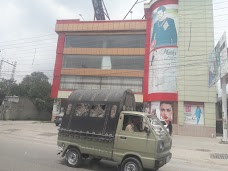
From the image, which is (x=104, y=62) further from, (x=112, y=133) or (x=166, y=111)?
(x=112, y=133)

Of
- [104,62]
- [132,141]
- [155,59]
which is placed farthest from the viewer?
[104,62]

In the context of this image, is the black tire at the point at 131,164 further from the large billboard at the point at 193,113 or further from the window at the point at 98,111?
the large billboard at the point at 193,113

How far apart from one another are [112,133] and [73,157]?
182 centimetres

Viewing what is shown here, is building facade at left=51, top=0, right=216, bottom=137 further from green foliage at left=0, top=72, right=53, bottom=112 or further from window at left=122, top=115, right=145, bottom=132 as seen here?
window at left=122, top=115, right=145, bottom=132

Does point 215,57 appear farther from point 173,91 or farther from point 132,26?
point 132,26

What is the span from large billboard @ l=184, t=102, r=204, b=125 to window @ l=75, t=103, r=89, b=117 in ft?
67.9

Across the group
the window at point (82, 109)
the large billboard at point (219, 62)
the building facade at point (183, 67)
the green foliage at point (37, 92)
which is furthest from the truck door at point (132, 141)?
the green foliage at point (37, 92)

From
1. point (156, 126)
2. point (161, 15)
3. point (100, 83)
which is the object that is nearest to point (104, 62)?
point (100, 83)

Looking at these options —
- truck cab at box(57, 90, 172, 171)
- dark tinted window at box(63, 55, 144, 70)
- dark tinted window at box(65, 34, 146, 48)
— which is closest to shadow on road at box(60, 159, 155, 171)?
truck cab at box(57, 90, 172, 171)

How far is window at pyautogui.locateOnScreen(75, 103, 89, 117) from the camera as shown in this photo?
28.2 feet

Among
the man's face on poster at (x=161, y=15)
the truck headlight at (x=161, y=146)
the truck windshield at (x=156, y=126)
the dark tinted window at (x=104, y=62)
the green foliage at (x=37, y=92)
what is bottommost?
the truck headlight at (x=161, y=146)

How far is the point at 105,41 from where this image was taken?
3634cm

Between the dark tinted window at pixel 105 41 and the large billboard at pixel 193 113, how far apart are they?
1119 centimetres

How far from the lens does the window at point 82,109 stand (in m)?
8.59
